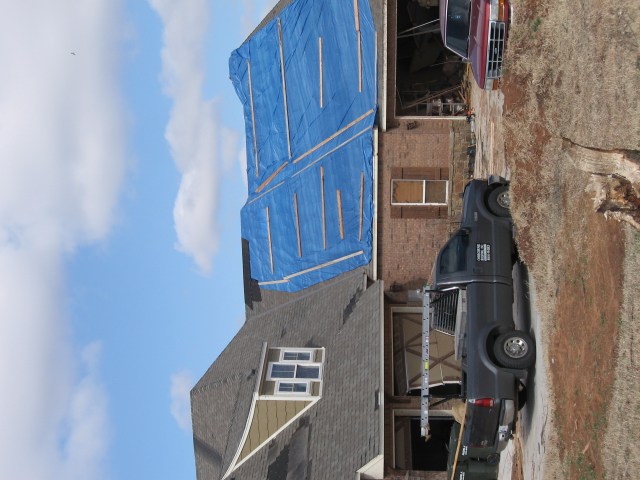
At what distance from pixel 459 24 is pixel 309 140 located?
7246 millimetres

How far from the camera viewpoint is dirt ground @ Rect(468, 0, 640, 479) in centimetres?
820

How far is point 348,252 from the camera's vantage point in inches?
815

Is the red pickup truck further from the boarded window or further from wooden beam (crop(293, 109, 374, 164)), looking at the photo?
the boarded window

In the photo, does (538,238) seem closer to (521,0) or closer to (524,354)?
(524,354)

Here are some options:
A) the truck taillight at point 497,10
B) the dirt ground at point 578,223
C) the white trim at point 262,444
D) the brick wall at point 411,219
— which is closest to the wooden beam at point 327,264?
the brick wall at point 411,219

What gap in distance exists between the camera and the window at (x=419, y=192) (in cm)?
1947

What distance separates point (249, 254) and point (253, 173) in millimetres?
3491

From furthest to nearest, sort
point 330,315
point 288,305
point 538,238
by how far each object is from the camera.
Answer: point 288,305, point 330,315, point 538,238

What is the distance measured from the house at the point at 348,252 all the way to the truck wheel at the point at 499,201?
223 inches

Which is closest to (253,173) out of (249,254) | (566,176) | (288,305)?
(249,254)

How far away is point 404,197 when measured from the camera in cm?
1958

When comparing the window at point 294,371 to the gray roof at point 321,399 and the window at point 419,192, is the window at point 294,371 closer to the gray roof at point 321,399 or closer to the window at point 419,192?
the gray roof at point 321,399

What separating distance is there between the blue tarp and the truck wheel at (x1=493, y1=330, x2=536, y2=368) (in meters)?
8.10

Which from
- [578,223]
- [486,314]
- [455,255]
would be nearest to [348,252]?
[455,255]
